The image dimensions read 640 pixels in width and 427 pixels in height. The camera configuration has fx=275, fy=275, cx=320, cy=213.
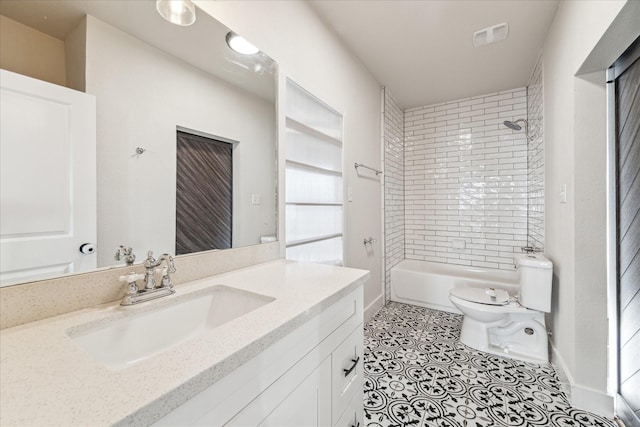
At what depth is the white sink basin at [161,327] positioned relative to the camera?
0.76 m

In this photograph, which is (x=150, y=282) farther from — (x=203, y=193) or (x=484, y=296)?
(x=484, y=296)

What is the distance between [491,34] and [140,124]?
2.67 m

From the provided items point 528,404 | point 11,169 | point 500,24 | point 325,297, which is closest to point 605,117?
point 500,24

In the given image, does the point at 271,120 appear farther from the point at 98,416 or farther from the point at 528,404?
the point at 528,404

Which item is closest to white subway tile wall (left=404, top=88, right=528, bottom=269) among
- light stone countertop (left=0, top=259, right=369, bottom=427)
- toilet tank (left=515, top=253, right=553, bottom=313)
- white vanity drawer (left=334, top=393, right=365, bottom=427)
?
toilet tank (left=515, top=253, right=553, bottom=313)

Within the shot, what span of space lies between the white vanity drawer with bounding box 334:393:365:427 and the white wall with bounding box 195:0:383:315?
35.0 inches

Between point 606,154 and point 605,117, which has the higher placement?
point 605,117

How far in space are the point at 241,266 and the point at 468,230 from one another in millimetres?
3232

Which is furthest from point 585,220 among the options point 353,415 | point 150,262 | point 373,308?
point 150,262

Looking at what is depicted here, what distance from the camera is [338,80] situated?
229 cm

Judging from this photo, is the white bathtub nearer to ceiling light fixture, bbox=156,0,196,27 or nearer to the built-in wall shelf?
the built-in wall shelf

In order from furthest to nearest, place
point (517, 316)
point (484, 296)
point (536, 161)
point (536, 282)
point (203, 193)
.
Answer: point (536, 161)
point (484, 296)
point (517, 316)
point (536, 282)
point (203, 193)

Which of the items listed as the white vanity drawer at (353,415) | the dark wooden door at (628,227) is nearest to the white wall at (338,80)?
the white vanity drawer at (353,415)

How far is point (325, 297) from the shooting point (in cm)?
96
